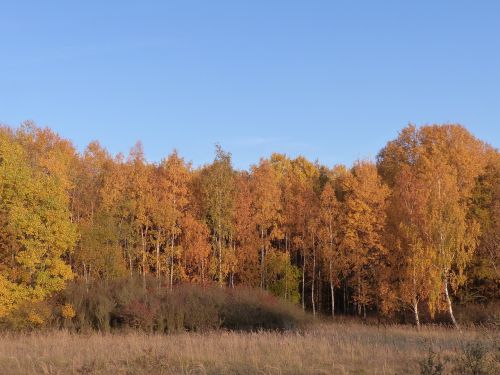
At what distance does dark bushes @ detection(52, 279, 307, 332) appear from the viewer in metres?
27.9

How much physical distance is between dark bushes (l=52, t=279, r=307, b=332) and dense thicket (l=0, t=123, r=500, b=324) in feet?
4.75

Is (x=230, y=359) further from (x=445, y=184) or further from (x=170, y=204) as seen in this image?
(x=170, y=204)

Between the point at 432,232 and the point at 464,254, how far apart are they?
218 centimetres

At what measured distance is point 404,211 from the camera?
32.4m

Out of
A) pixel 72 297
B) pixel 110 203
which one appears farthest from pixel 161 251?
pixel 72 297

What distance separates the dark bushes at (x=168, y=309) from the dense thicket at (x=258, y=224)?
57.0 inches

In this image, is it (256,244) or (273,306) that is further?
(256,244)

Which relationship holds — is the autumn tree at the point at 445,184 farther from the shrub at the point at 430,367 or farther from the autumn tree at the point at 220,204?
the shrub at the point at 430,367

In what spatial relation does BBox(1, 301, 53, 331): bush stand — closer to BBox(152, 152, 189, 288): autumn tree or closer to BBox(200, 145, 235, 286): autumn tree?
BBox(152, 152, 189, 288): autumn tree

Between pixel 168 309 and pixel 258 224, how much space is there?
17692mm

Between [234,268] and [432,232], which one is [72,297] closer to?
[234,268]

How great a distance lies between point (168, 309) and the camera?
2819 centimetres

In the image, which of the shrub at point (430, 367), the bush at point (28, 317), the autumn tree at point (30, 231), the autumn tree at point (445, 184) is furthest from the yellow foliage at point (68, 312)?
the shrub at point (430, 367)

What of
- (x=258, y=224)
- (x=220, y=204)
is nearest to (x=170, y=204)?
(x=220, y=204)
